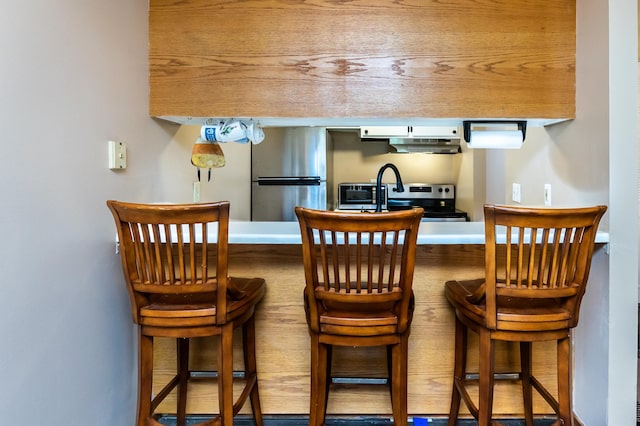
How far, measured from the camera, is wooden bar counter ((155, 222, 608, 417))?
168 centimetres

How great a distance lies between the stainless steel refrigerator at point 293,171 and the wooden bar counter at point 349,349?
1798mm

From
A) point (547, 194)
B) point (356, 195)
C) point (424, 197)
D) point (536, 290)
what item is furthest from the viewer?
point (424, 197)

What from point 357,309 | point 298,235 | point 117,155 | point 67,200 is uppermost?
point 117,155

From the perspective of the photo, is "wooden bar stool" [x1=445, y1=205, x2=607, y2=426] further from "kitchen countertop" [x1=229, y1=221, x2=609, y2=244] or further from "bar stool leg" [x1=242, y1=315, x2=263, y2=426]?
"bar stool leg" [x1=242, y1=315, x2=263, y2=426]

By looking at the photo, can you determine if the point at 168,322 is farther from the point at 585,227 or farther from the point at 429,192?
the point at 429,192

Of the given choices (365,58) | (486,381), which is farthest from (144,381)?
(365,58)

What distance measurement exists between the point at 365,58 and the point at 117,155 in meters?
1.18

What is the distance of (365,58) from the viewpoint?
68.2 inches

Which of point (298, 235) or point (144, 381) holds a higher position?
point (298, 235)

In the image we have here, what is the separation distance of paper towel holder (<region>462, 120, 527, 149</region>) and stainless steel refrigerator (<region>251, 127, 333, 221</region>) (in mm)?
1895

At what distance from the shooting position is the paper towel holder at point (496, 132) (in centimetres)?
177

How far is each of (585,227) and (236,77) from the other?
5.08 feet

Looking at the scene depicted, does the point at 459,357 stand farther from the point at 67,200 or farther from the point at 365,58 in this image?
the point at 67,200

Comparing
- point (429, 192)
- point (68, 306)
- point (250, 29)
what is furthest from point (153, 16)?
point (429, 192)
